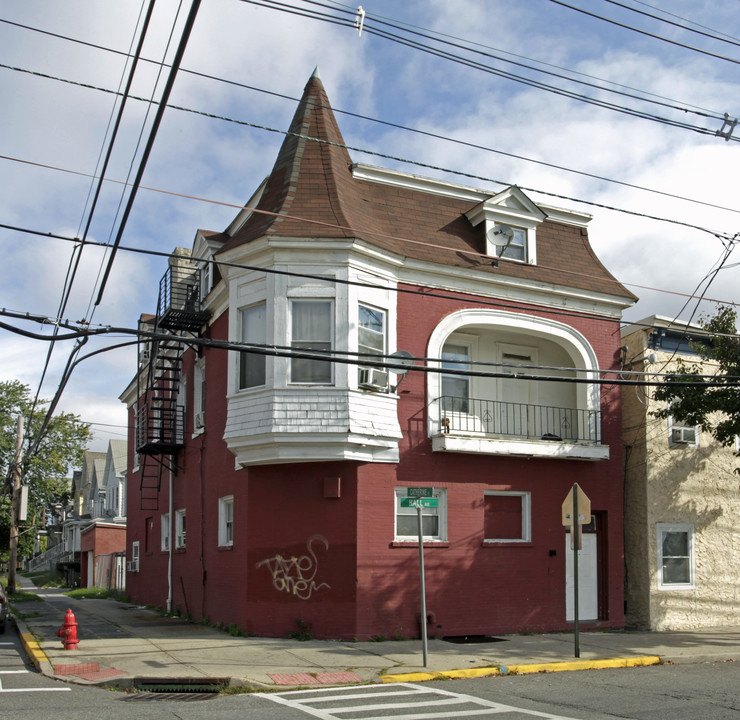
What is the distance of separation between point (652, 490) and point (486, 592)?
182 inches

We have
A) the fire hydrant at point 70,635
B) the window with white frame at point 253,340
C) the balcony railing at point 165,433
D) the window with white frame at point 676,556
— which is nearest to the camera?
the fire hydrant at point 70,635

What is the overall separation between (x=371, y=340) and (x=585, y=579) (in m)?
7.01

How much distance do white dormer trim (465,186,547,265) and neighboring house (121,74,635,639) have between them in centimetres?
4

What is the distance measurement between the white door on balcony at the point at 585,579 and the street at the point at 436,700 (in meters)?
5.12

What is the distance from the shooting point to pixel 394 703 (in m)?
9.92

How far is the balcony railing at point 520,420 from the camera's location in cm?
1755

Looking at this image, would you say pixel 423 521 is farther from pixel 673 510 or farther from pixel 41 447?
pixel 41 447

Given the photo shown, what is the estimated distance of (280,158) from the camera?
17.7 metres

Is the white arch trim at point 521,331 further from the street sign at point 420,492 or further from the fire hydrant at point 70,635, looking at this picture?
the fire hydrant at point 70,635

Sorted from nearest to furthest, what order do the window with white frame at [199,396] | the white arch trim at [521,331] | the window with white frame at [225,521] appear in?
the white arch trim at [521,331] < the window with white frame at [225,521] < the window with white frame at [199,396]

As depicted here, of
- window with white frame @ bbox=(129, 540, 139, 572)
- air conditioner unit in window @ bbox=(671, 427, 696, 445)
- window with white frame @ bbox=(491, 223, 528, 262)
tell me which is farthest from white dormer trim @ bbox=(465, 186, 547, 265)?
window with white frame @ bbox=(129, 540, 139, 572)

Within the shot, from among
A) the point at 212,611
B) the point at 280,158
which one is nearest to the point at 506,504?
the point at 212,611

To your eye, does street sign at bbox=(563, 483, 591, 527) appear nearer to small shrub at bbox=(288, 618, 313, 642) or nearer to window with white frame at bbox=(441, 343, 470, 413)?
window with white frame at bbox=(441, 343, 470, 413)

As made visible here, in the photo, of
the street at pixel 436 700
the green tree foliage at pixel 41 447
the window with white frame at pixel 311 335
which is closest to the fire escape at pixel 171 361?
the window with white frame at pixel 311 335
